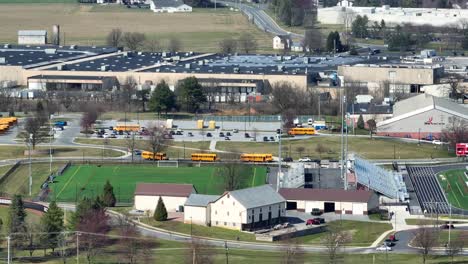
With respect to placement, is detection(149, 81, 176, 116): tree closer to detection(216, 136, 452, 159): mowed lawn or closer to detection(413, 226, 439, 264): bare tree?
detection(216, 136, 452, 159): mowed lawn

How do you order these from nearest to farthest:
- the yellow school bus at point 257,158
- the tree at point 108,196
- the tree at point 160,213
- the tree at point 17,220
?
the tree at point 17,220 < the tree at point 160,213 < the tree at point 108,196 < the yellow school bus at point 257,158

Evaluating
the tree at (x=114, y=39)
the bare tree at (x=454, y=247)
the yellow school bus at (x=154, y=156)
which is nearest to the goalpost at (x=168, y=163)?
the yellow school bus at (x=154, y=156)

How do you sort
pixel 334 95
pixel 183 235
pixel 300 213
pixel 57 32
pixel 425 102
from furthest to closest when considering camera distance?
pixel 57 32 < pixel 334 95 < pixel 425 102 < pixel 300 213 < pixel 183 235

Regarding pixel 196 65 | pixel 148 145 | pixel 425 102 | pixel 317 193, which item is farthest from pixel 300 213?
pixel 196 65

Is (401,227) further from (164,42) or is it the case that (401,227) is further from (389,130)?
(164,42)

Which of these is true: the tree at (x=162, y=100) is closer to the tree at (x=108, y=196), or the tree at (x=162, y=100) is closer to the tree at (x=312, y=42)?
the tree at (x=108, y=196)
